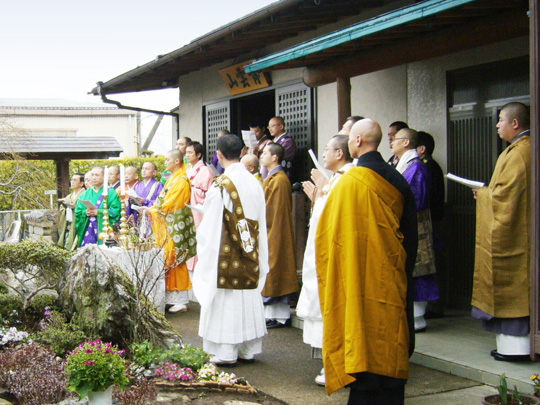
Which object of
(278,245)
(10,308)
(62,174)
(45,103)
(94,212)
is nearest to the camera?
(10,308)

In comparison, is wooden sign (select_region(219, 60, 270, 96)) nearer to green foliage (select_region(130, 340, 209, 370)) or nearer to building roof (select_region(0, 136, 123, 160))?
building roof (select_region(0, 136, 123, 160))

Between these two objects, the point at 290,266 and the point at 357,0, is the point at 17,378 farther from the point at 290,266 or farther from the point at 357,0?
the point at 357,0

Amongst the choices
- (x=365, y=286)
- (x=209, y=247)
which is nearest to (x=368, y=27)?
(x=209, y=247)

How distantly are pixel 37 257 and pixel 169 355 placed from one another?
2.06m

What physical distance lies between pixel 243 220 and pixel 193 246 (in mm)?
2959

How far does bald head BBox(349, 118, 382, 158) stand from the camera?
4180mm

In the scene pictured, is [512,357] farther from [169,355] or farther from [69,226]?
[69,226]

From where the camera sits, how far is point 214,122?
12273 mm

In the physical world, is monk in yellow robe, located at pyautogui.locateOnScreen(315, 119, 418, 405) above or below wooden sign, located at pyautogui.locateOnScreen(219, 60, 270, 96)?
below

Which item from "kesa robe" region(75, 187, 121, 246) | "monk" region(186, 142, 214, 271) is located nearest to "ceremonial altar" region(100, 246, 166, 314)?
"monk" region(186, 142, 214, 271)

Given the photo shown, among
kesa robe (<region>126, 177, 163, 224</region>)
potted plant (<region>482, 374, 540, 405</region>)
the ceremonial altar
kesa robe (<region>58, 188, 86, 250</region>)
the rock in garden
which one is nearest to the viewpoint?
potted plant (<region>482, 374, 540, 405</region>)

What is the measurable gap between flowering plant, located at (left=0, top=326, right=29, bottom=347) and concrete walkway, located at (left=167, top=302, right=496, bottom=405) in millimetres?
1696

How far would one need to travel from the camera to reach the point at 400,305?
156 inches

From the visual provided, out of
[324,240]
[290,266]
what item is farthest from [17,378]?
[290,266]
